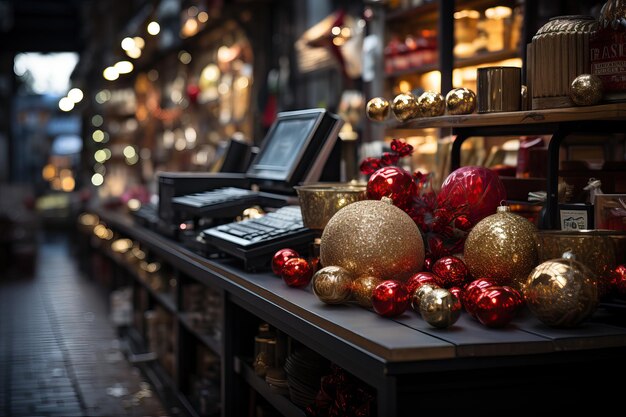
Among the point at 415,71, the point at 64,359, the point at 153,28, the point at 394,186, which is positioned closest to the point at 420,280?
the point at 394,186

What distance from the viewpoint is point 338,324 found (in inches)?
82.0

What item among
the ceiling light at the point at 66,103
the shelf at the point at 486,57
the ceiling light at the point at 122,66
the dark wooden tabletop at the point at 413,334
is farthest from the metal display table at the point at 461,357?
the ceiling light at the point at 66,103

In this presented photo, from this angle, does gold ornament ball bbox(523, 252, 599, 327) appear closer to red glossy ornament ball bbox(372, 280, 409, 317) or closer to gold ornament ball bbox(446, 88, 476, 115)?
red glossy ornament ball bbox(372, 280, 409, 317)

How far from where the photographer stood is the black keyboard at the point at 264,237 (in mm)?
3014

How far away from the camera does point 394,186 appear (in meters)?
2.65

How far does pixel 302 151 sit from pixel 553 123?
137 centimetres

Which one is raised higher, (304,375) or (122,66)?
(122,66)

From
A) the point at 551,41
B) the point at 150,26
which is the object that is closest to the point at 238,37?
the point at 150,26

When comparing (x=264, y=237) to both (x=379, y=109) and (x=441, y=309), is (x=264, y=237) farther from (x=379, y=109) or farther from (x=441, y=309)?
(x=441, y=309)

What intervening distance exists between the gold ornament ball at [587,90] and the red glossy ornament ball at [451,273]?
1.74 ft

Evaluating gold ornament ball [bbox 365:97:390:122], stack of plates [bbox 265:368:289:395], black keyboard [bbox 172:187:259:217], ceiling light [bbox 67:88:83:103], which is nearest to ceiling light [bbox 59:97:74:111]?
ceiling light [bbox 67:88:83:103]

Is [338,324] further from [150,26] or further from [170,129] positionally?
[170,129]

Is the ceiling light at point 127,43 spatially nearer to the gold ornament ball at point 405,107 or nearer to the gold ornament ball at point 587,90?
the gold ornament ball at point 405,107

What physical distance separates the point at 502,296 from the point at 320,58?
17.4 feet
